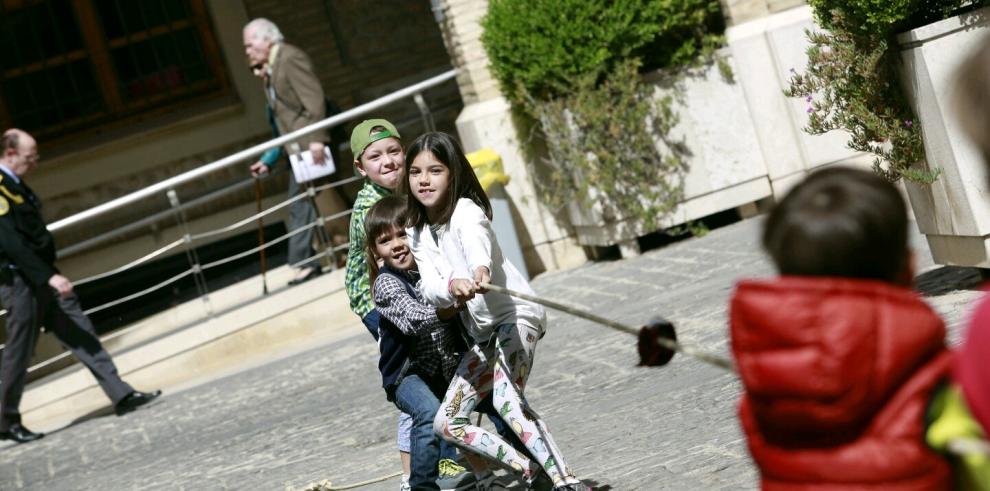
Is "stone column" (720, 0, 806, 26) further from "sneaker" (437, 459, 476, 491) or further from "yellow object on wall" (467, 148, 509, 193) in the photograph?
"sneaker" (437, 459, 476, 491)

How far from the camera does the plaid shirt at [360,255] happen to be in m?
5.54

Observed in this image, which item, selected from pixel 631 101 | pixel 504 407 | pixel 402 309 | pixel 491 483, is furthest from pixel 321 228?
pixel 504 407

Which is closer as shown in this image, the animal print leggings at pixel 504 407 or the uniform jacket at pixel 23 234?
the animal print leggings at pixel 504 407

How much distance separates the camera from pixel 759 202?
35.2 feet

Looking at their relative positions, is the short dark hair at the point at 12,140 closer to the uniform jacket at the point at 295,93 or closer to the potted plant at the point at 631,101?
the uniform jacket at the point at 295,93

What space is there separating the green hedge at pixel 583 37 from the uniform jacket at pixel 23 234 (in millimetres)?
3444

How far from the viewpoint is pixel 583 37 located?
10.2m

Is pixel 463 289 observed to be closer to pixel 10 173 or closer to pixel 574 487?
pixel 574 487

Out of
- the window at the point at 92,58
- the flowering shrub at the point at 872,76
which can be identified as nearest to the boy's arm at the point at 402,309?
the flowering shrub at the point at 872,76

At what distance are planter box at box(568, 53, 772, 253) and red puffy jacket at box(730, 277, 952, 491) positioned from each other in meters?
8.23

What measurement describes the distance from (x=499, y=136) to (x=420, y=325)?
21.0 feet

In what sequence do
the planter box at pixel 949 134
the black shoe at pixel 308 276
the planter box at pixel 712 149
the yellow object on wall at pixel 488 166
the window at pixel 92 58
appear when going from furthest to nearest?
the window at pixel 92 58 < the black shoe at pixel 308 276 < the yellow object on wall at pixel 488 166 < the planter box at pixel 712 149 < the planter box at pixel 949 134

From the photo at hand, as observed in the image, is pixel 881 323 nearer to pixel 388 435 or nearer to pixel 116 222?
pixel 388 435

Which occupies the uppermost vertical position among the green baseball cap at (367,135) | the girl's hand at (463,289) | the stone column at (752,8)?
the stone column at (752,8)
